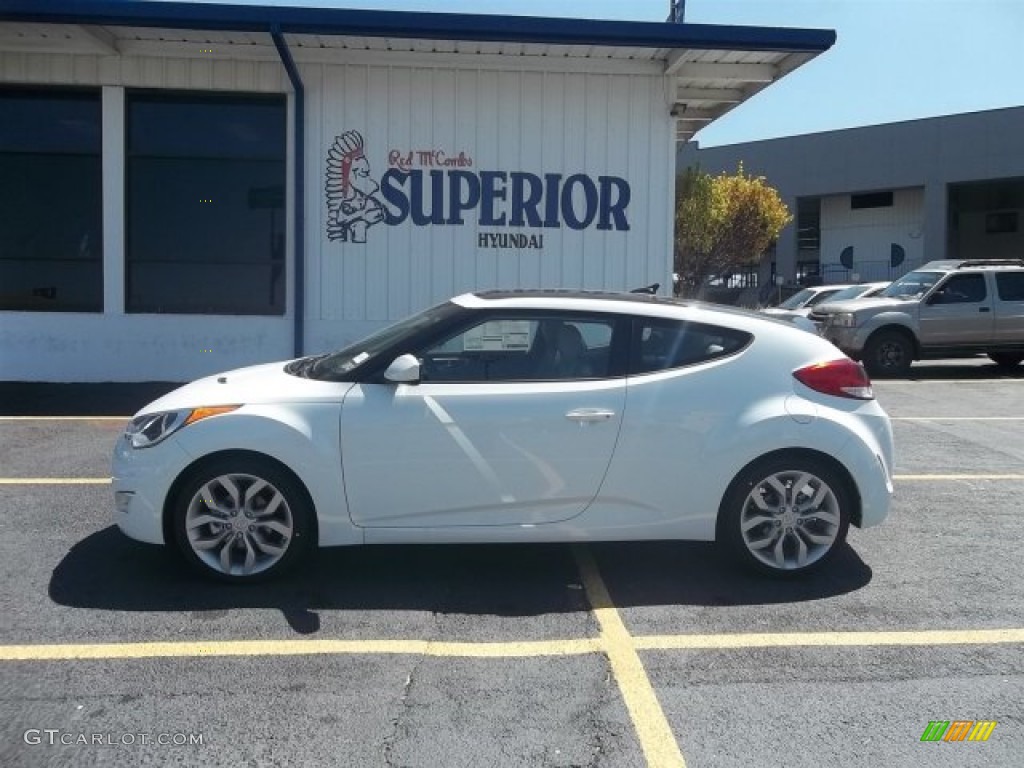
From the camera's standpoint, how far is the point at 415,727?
11.8ft

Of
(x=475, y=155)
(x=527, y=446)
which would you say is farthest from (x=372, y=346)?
(x=475, y=155)

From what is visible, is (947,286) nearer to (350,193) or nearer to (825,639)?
(350,193)

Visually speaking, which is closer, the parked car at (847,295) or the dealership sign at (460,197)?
the dealership sign at (460,197)

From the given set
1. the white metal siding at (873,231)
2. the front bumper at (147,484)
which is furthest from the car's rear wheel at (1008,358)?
the white metal siding at (873,231)

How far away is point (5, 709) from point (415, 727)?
5.13ft

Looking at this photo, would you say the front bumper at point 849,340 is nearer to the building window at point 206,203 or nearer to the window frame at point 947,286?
the window frame at point 947,286

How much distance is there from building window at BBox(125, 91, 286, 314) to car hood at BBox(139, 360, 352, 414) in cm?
779

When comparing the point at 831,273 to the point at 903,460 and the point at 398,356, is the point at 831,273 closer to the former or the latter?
the point at 903,460

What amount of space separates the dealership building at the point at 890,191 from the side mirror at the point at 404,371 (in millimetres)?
29890

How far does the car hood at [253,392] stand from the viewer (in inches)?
195

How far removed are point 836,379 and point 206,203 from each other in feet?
32.5

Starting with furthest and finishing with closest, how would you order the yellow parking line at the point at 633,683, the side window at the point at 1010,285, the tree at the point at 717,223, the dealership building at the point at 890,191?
the dealership building at the point at 890,191
the tree at the point at 717,223
the side window at the point at 1010,285
the yellow parking line at the point at 633,683

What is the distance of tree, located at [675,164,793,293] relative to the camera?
29.2 metres

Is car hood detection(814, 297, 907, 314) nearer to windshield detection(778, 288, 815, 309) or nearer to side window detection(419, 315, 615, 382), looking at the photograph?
windshield detection(778, 288, 815, 309)
